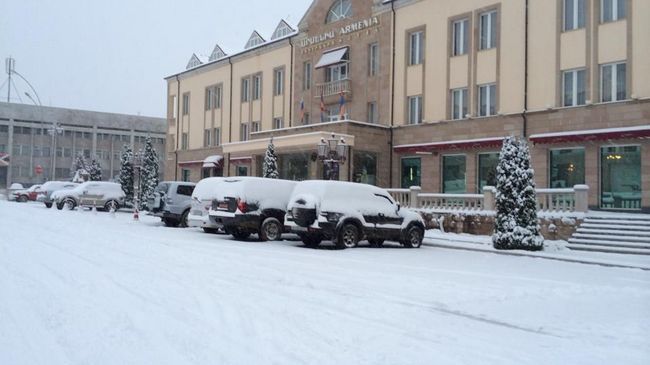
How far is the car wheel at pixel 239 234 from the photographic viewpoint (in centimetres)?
1803

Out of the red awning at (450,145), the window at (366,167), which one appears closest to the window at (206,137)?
the window at (366,167)

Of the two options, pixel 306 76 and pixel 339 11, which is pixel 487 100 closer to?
pixel 339 11

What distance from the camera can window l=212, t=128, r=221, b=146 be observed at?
1705 inches

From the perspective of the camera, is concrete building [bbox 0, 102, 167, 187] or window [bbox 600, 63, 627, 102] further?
concrete building [bbox 0, 102, 167, 187]

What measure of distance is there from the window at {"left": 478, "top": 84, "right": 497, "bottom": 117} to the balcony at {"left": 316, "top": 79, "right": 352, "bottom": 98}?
7778mm

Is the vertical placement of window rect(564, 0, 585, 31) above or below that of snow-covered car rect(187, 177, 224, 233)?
above

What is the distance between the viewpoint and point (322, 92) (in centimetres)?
3312

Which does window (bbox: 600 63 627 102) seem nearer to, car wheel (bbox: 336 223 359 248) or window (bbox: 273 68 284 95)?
car wheel (bbox: 336 223 359 248)

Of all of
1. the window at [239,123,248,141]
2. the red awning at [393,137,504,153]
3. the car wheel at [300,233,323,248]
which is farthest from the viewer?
the window at [239,123,248,141]

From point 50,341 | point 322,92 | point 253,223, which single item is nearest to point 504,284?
point 50,341

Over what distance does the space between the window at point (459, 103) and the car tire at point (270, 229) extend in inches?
471

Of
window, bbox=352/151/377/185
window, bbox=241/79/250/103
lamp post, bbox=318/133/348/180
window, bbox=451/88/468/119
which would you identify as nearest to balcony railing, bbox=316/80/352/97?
window, bbox=352/151/377/185

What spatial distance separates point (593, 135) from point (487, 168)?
510cm

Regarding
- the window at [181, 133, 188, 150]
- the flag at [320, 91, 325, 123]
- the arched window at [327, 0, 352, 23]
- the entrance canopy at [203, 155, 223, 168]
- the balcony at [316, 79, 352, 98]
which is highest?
the arched window at [327, 0, 352, 23]
